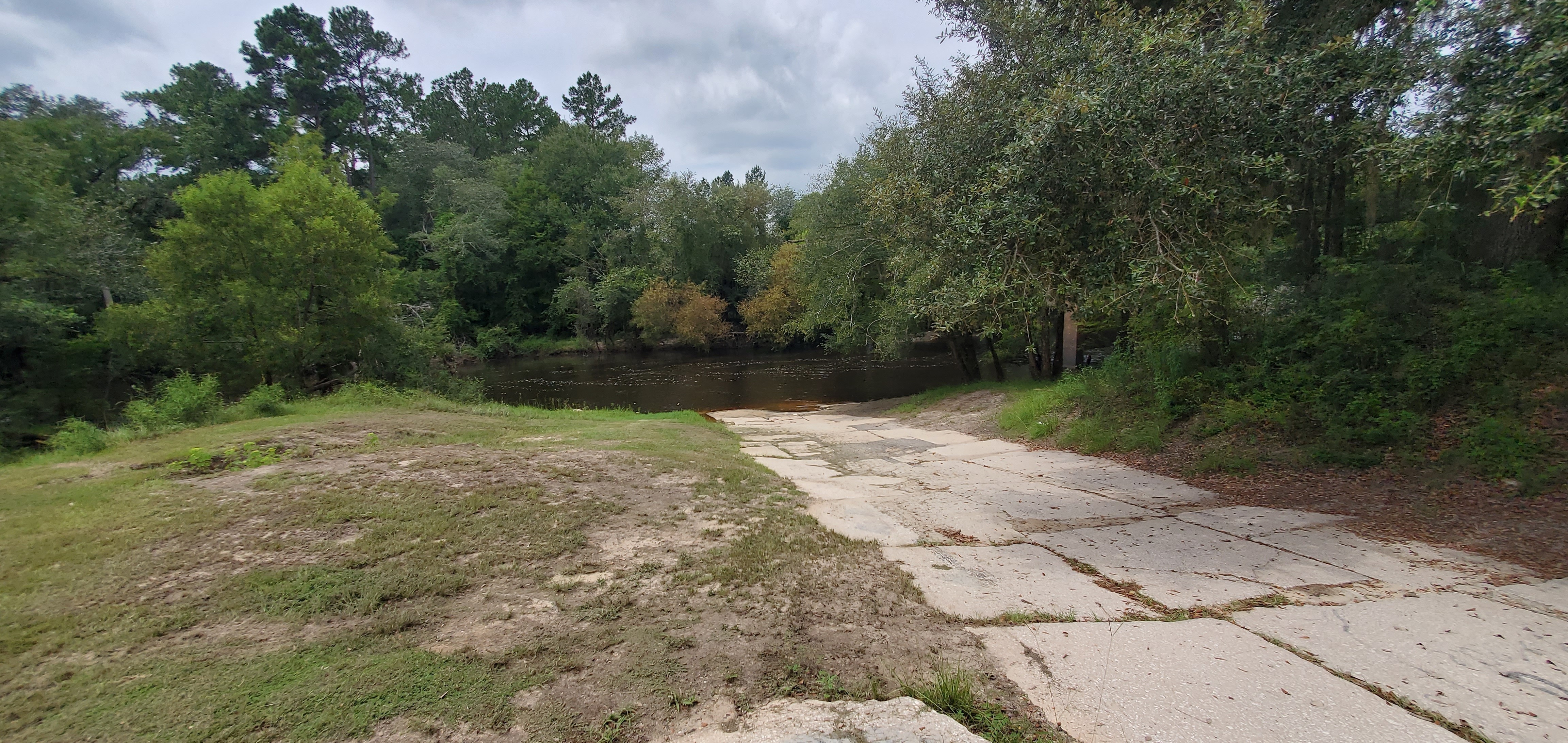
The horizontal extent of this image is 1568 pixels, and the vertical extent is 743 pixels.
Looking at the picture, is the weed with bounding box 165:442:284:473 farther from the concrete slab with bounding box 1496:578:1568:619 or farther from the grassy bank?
the grassy bank

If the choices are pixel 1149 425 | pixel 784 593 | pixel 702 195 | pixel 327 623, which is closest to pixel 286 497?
pixel 327 623

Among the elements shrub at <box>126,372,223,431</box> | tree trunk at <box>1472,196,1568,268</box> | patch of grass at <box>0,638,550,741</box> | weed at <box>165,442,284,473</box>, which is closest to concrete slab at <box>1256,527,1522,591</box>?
tree trunk at <box>1472,196,1568,268</box>

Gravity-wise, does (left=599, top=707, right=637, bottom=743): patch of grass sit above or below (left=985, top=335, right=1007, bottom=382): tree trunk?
below

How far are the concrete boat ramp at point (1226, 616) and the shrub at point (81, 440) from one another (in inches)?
382

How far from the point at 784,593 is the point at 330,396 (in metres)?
15.7

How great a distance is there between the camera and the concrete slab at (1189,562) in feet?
14.9

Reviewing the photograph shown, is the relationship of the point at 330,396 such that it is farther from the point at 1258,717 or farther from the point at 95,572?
the point at 1258,717

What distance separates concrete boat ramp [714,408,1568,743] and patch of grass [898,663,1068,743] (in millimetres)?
201

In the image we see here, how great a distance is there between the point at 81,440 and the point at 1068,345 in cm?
2002

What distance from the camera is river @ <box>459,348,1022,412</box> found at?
26.1m

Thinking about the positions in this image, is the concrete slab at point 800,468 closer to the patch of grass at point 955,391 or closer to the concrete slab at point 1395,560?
the concrete slab at point 1395,560

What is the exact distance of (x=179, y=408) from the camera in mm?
10641

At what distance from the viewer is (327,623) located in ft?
11.1

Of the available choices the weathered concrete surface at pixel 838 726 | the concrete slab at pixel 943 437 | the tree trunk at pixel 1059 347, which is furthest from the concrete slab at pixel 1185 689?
the tree trunk at pixel 1059 347
